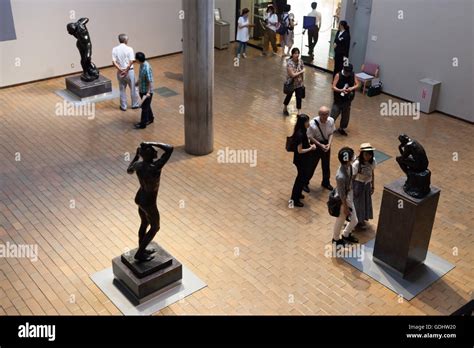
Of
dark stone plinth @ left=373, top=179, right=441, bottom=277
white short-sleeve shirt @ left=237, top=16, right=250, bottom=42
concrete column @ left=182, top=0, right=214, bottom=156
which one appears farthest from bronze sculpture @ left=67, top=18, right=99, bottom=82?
dark stone plinth @ left=373, top=179, right=441, bottom=277

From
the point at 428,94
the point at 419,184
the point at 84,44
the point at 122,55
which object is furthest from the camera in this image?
the point at 428,94

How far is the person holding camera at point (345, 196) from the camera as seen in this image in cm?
714

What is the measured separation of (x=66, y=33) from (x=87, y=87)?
2.20m

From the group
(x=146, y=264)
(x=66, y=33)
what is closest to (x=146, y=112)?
(x=66, y=33)

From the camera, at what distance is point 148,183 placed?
6254 mm

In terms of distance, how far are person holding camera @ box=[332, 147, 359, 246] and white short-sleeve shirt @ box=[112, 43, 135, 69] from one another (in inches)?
247

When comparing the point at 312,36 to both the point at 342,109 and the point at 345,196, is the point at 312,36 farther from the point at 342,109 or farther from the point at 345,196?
the point at 345,196

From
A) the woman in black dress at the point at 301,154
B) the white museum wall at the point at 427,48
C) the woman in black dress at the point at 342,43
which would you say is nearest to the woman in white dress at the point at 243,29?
the woman in black dress at the point at 342,43

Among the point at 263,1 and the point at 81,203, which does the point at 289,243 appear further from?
the point at 263,1

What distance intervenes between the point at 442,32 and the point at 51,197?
9.10 metres

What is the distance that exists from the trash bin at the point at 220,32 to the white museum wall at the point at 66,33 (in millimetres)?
1452

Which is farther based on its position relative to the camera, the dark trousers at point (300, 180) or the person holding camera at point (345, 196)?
the dark trousers at point (300, 180)

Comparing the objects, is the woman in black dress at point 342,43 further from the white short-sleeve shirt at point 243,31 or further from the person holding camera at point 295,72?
the white short-sleeve shirt at point 243,31

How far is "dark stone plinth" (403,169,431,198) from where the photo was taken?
22.4ft
